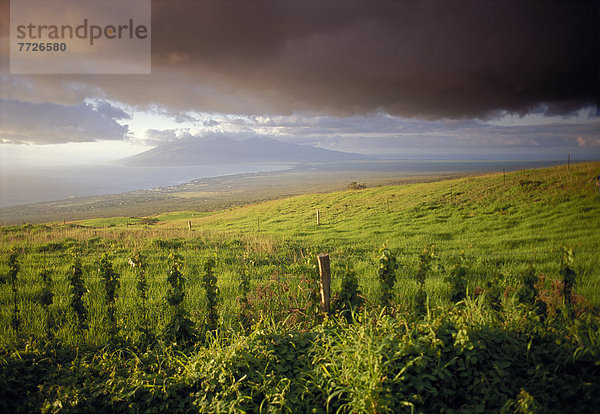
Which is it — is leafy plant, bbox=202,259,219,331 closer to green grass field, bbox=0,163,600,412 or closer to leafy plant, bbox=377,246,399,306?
Result: green grass field, bbox=0,163,600,412

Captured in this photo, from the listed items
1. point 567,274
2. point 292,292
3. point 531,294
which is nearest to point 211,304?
point 292,292

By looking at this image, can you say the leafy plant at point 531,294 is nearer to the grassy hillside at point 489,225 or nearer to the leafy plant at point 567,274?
the leafy plant at point 567,274

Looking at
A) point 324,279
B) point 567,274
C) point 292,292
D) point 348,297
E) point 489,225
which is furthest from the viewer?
point 489,225

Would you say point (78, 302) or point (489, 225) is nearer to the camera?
point (78, 302)

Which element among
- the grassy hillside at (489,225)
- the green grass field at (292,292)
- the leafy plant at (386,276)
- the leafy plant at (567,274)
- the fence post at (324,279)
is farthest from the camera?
the grassy hillside at (489,225)

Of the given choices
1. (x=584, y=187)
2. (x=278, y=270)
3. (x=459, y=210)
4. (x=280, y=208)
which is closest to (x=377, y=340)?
(x=278, y=270)

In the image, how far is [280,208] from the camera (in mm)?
43719

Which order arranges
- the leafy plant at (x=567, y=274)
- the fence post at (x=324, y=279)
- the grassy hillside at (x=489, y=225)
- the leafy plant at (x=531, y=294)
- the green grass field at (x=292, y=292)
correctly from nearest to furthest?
1. the green grass field at (x=292, y=292)
2. the leafy plant at (x=531, y=294)
3. the leafy plant at (x=567, y=274)
4. the fence post at (x=324, y=279)
5. the grassy hillside at (x=489, y=225)

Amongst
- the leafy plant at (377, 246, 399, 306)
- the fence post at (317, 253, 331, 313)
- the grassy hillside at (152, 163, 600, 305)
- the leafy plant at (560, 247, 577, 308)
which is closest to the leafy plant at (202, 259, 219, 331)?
the fence post at (317, 253, 331, 313)

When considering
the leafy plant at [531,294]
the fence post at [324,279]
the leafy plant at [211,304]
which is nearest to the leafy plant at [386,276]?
the fence post at [324,279]

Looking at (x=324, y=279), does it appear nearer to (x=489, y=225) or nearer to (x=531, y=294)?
(x=531, y=294)

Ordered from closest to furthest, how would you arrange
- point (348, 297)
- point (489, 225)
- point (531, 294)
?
point (531, 294) < point (348, 297) < point (489, 225)

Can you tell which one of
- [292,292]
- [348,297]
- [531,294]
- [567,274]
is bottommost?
[292,292]

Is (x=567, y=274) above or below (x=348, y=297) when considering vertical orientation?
above
